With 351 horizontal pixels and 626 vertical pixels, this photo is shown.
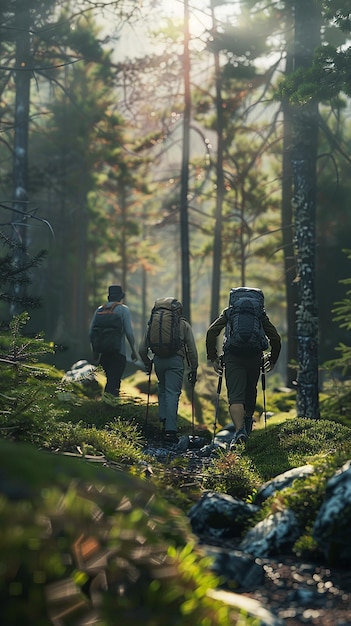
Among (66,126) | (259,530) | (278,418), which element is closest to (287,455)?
(259,530)

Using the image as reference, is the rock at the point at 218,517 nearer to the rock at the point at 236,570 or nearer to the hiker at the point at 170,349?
the rock at the point at 236,570

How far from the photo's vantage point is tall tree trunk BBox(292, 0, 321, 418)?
47.1 feet

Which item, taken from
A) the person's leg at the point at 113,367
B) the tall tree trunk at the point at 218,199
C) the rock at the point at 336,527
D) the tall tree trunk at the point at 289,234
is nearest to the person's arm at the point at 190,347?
the person's leg at the point at 113,367

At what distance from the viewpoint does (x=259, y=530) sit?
573 centimetres

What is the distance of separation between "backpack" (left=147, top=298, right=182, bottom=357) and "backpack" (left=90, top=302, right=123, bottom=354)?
7.62 ft

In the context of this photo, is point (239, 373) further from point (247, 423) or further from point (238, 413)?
point (247, 423)

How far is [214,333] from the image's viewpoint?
35.7 feet

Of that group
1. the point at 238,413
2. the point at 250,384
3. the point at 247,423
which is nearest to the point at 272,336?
the point at 250,384

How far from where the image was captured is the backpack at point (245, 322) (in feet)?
33.1

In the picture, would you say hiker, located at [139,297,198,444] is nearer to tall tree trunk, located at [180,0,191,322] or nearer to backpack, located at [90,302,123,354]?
backpack, located at [90,302,123,354]

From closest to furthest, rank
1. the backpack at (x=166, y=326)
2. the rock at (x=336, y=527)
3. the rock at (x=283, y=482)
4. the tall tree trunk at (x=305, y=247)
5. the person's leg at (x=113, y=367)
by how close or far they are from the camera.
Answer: the rock at (x=336, y=527), the rock at (x=283, y=482), the backpack at (x=166, y=326), the tall tree trunk at (x=305, y=247), the person's leg at (x=113, y=367)

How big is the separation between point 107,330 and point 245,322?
4621mm

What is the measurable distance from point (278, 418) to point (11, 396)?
1056 cm

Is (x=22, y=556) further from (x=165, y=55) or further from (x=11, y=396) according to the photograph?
(x=165, y=55)
